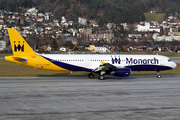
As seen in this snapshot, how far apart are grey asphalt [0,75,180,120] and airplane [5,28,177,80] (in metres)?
6.10

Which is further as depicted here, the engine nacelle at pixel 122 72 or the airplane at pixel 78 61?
the airplane at pixel 78 61

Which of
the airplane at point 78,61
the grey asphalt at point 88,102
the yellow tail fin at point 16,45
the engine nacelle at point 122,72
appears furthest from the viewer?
the yellow tail fin at point 16,45

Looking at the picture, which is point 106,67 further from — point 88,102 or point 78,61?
point 88,102

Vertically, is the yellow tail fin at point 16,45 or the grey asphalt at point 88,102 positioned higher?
the yellow tail fin at point 16,45

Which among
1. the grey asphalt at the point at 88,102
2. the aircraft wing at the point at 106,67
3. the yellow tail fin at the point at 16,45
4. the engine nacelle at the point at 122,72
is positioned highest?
the yellow tail fin at the point at 16,45

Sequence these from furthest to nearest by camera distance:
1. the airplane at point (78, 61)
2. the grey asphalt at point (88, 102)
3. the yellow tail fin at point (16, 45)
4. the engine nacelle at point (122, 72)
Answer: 1. the yellow tail fin at point (16, 45)
2. the airplane at point (78, 61)
3. the engine nacelle at point (122, 72)
4. the grey asphalt at point (88, 102)

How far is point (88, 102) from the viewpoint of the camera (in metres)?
21.6

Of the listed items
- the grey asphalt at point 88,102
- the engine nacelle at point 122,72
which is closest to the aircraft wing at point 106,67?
the engine nacelle at point 122,72

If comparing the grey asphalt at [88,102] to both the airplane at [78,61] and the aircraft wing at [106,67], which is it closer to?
the aircraft wing at [106,67]

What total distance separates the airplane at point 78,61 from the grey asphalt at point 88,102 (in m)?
6.10

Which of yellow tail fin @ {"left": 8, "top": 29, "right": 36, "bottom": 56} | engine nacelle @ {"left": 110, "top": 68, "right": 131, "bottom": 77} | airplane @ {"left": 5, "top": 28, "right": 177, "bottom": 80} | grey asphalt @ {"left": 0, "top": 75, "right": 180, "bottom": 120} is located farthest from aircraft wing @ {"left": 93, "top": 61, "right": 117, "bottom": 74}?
yellow tail fin @ {"left": 8, "top": 29, "right": 36, "bottom": 56}

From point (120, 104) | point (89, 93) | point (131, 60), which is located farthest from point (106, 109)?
point (131, 60)

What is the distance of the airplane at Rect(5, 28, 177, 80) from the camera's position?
35.7 m

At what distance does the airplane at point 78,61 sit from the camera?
35650 millimetres
